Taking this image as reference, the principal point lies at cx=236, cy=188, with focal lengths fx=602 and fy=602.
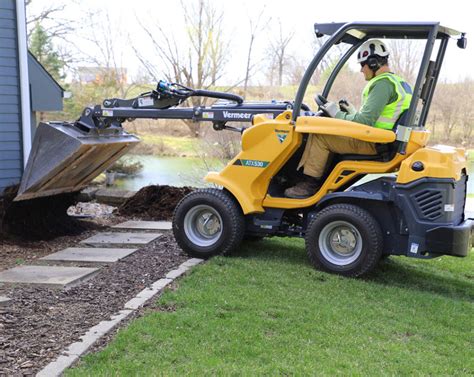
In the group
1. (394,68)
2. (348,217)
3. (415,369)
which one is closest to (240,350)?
(415,369)

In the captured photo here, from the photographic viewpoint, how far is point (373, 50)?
5.93m

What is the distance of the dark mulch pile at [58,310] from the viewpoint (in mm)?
3840

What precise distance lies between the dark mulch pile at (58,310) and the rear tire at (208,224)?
28cm

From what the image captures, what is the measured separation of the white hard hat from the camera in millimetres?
5922

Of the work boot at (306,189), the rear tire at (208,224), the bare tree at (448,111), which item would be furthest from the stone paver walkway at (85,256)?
the bare tree at (448,111)

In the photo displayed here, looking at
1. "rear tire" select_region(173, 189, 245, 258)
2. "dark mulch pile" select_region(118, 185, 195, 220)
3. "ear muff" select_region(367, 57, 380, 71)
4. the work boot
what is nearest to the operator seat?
the work boot

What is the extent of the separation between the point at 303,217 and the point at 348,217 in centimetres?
80

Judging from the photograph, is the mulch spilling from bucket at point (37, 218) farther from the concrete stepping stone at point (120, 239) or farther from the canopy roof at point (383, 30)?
the canopy roof at point (383, 30)

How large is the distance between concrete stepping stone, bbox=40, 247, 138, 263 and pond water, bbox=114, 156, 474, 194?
28.4ft

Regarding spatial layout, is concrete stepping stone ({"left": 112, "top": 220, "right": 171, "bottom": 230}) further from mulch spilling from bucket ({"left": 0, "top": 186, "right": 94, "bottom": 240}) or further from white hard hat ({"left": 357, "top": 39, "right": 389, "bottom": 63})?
white hard hat ({"left": 357, "top": 39, "right": 389, "bottom": 63})

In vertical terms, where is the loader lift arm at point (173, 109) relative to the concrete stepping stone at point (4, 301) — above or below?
above

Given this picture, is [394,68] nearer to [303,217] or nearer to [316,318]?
[303,217]

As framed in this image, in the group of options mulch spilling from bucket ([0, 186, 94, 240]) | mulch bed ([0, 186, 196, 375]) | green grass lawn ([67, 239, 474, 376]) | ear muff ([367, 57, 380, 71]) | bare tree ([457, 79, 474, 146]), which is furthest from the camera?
bare tree ([457, 79, 474, 146])

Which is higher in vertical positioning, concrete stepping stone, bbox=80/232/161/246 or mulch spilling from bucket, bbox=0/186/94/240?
mulch spilling from bucket, bbox=0/186/94/240
